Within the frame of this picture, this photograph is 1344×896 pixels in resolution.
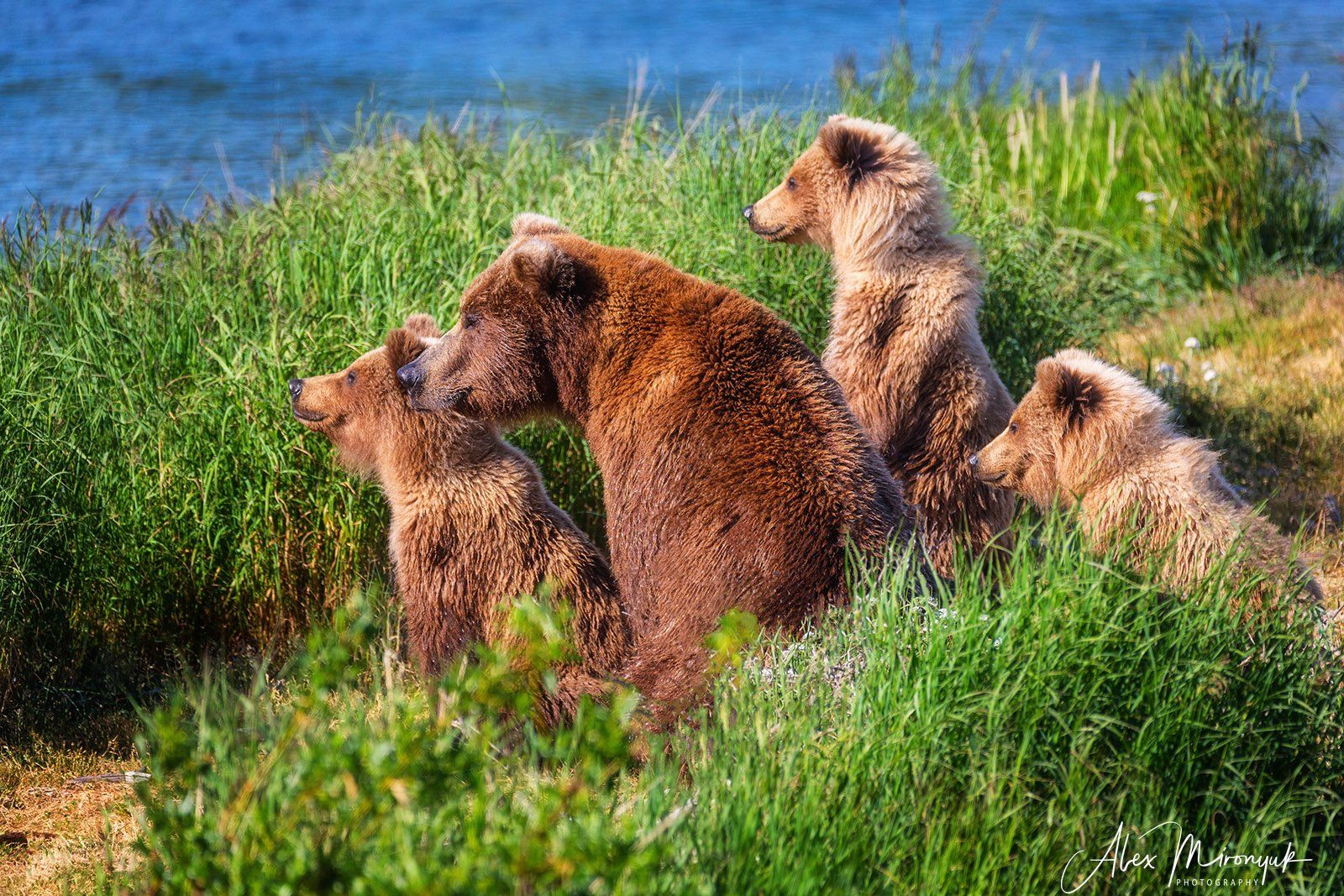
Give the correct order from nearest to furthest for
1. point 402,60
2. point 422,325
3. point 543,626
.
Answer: point 543,626
point 422,325
point 402,60

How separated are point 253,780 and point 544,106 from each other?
15.0m

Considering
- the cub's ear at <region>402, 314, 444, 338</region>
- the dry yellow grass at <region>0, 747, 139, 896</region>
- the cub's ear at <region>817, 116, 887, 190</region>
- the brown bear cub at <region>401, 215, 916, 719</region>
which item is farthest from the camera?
the cub's ear at <region>817, 116, 887, 190</region>

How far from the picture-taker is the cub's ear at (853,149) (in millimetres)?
6238

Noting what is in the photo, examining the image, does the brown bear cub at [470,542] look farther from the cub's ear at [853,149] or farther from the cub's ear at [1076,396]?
the cub's ear at [853,149]

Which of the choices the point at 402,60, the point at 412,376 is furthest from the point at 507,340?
the point at 402,60

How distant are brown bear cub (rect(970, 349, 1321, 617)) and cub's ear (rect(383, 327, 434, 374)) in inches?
85.8

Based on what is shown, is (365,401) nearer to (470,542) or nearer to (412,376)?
(412,376)

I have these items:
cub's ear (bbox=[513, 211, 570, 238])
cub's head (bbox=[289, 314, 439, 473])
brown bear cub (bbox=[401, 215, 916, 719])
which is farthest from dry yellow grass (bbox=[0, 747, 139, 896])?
cub's ear (bbox=[513, 211, 570, 238])

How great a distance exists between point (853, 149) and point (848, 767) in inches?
136

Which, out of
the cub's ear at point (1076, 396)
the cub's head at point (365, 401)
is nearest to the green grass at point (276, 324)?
the cub's head at point (365, 401)

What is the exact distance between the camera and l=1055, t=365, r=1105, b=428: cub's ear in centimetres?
512

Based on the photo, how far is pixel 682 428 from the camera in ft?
15.4

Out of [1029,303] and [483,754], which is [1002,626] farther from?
[1029,303]

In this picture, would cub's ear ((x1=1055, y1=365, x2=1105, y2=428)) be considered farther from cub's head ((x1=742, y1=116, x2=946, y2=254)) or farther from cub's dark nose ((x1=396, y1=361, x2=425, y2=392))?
cub's dark nose ((x1=396, y1=361, x2=425, y2=392))
